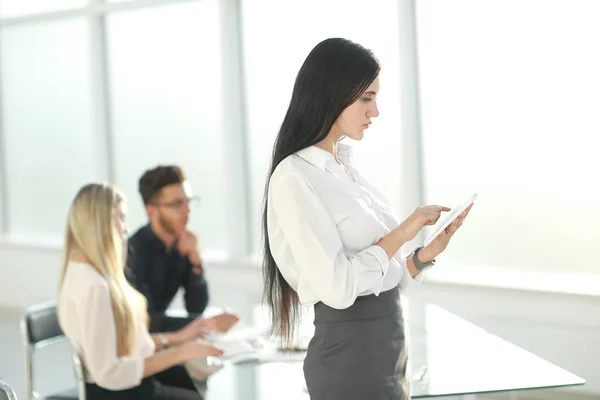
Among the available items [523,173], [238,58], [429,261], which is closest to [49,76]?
[238,58]

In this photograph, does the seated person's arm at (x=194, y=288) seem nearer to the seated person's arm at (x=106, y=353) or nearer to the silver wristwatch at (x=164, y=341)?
the silver wristwatch at (x=164, y=341)

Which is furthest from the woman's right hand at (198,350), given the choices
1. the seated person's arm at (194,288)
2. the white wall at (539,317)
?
the seated person's arm at (194,288)

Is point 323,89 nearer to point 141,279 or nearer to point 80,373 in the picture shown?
point 80,373

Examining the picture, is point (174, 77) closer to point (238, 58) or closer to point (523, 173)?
point (238, 58)

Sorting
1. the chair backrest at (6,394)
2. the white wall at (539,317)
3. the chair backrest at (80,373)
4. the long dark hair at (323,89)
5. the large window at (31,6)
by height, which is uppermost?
the large window at (31,6)

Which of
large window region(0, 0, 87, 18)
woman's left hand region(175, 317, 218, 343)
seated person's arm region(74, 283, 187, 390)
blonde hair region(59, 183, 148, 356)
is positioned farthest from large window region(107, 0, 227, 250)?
seated person's arm region(74, 283, 187, 390)

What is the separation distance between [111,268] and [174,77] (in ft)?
11.1

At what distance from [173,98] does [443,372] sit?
4.04m

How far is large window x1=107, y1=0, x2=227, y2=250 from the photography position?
19.0 feet

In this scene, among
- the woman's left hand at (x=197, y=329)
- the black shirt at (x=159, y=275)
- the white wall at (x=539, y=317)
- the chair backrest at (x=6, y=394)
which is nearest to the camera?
the chair backrest at (x=6, y=394)

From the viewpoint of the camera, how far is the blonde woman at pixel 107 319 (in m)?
2.60

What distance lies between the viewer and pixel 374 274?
181cm

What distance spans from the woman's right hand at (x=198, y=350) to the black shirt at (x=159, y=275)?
0.72m

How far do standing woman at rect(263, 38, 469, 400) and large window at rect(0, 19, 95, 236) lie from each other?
4.80 metres
